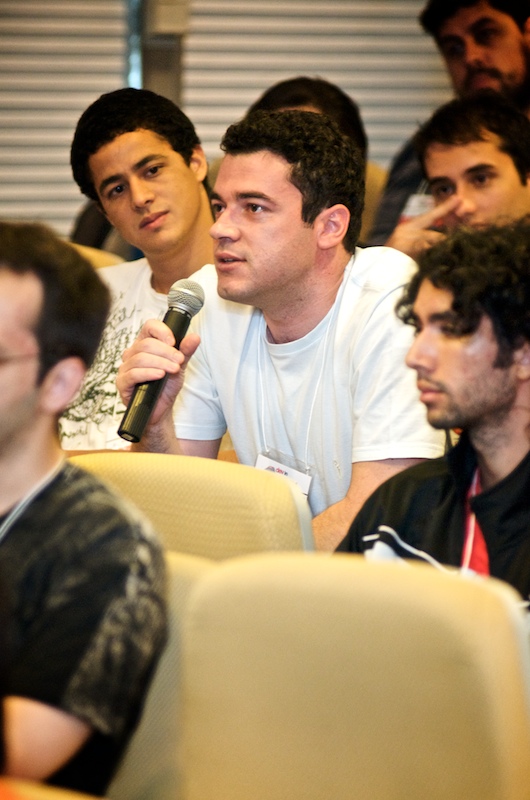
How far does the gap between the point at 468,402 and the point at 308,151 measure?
1.03m

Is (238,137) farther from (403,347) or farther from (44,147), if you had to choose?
(44,147)

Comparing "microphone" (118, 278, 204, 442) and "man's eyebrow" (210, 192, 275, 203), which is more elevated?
"man's eyebrow" (210, 192, 275, 203)

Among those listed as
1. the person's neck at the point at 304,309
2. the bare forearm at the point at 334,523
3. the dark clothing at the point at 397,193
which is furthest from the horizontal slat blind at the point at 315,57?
the bare forearm at the point at 334,523

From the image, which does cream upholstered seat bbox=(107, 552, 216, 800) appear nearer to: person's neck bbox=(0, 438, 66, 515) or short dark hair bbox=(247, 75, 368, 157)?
person's neck bbox=(0, 438, 66, 515)

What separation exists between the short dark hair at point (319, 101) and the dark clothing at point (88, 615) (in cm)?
250

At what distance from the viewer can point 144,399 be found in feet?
7.34

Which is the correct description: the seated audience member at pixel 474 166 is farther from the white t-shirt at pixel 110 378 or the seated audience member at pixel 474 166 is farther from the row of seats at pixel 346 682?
the row of seats at pixel 346 682

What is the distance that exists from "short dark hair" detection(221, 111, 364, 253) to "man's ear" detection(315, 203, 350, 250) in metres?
0.02

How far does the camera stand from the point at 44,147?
16.3ft

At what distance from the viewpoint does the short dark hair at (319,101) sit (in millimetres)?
3584

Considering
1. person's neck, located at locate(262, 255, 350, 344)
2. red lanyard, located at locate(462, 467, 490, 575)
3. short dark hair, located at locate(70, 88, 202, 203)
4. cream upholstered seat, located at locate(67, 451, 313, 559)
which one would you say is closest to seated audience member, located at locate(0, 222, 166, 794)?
cream upholstered seat, located at locate(67, 451, 313, 559)

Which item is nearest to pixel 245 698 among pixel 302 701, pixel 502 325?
pixel 302 701

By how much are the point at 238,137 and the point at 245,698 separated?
1657 mm

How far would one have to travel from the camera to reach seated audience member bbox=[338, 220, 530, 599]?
1790 millimetres
